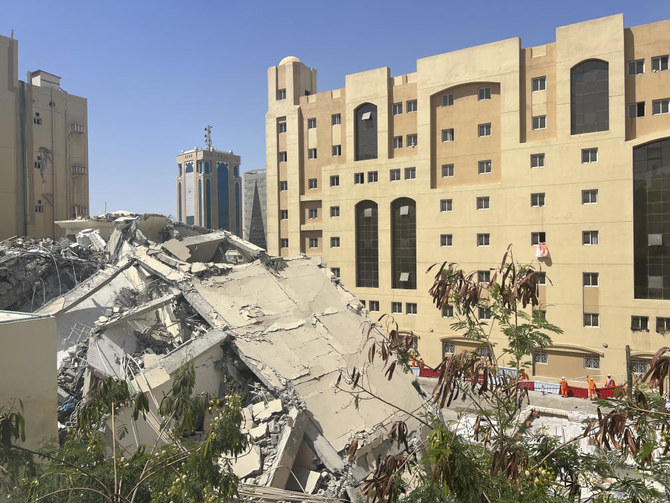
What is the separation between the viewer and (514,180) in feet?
85.2

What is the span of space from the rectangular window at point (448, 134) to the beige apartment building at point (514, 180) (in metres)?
0.07

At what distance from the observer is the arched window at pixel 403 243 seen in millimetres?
29516

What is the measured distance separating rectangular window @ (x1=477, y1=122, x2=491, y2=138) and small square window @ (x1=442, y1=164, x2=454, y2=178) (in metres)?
2.47

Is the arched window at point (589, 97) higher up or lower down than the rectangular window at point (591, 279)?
higher up

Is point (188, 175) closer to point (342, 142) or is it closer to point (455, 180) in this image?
point (342, 142)

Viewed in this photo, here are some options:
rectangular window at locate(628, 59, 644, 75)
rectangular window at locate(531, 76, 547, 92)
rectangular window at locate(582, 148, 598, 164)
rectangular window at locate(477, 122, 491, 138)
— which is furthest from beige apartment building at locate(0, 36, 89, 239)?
rectangular window at locate(628, 59, 644, 75)

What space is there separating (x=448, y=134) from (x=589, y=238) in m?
10.2

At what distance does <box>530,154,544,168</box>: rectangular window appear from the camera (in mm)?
25391

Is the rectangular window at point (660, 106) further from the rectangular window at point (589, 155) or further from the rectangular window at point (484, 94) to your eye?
the rectangular window at point (484, 94)

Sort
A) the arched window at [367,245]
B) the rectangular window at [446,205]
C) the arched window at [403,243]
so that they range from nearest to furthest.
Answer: the rectangular window at [446,205] → the arched window at [403,243] → the arched window at [367,245]

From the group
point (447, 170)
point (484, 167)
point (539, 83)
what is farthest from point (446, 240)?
point (539, 83)

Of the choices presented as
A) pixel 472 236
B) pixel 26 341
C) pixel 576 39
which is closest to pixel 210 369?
pixel 26 341

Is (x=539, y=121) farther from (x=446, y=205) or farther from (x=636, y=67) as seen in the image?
(x=446, y=205)

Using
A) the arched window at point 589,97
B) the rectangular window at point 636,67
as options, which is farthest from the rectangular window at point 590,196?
the rectangular window at point 636,67
